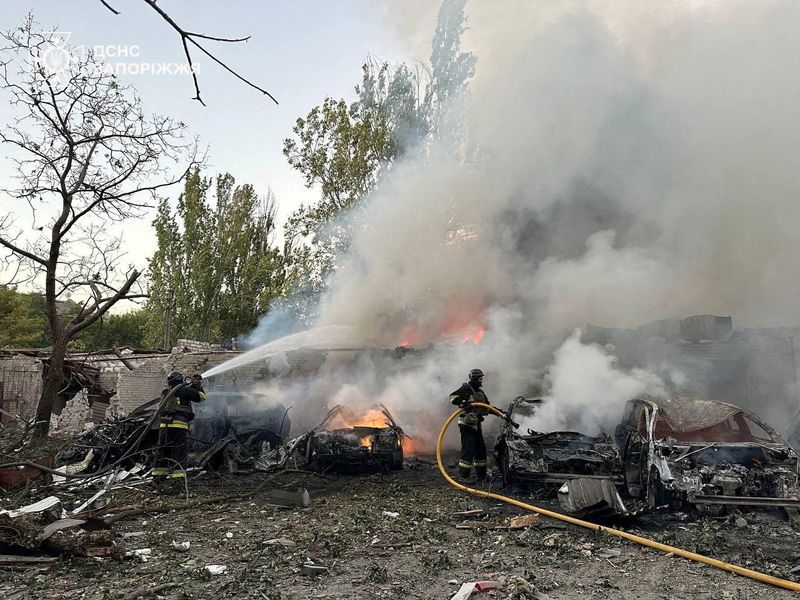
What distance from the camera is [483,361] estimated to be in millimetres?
15641

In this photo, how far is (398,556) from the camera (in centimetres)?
554

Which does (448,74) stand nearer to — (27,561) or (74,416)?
(74,416)

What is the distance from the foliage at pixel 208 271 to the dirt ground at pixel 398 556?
20.7 meters

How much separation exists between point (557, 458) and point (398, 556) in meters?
3.36

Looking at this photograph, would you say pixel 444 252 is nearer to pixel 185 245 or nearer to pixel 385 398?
pixel 385 398

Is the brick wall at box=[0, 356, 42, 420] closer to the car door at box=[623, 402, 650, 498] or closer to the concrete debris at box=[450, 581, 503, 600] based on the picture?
the car door at box=[623, 402, 650, 498]

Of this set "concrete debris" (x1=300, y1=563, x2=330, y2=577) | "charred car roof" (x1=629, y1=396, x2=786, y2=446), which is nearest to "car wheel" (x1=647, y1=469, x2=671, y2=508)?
"charred car roof" (x1=629, y1=396, x2=786, y2=446)

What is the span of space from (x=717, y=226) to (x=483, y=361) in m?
8.87

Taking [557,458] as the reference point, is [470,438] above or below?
above

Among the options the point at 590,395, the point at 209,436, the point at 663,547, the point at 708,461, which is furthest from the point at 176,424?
the point at 708,461

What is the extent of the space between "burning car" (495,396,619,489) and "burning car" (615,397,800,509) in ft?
1.05

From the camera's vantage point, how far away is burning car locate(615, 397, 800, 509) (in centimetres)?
674

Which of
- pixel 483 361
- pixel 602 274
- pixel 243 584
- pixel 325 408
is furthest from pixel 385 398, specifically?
pixel 243 584

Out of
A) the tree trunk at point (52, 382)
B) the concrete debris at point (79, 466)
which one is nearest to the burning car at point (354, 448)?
the concrete debris at point (79, 466)
